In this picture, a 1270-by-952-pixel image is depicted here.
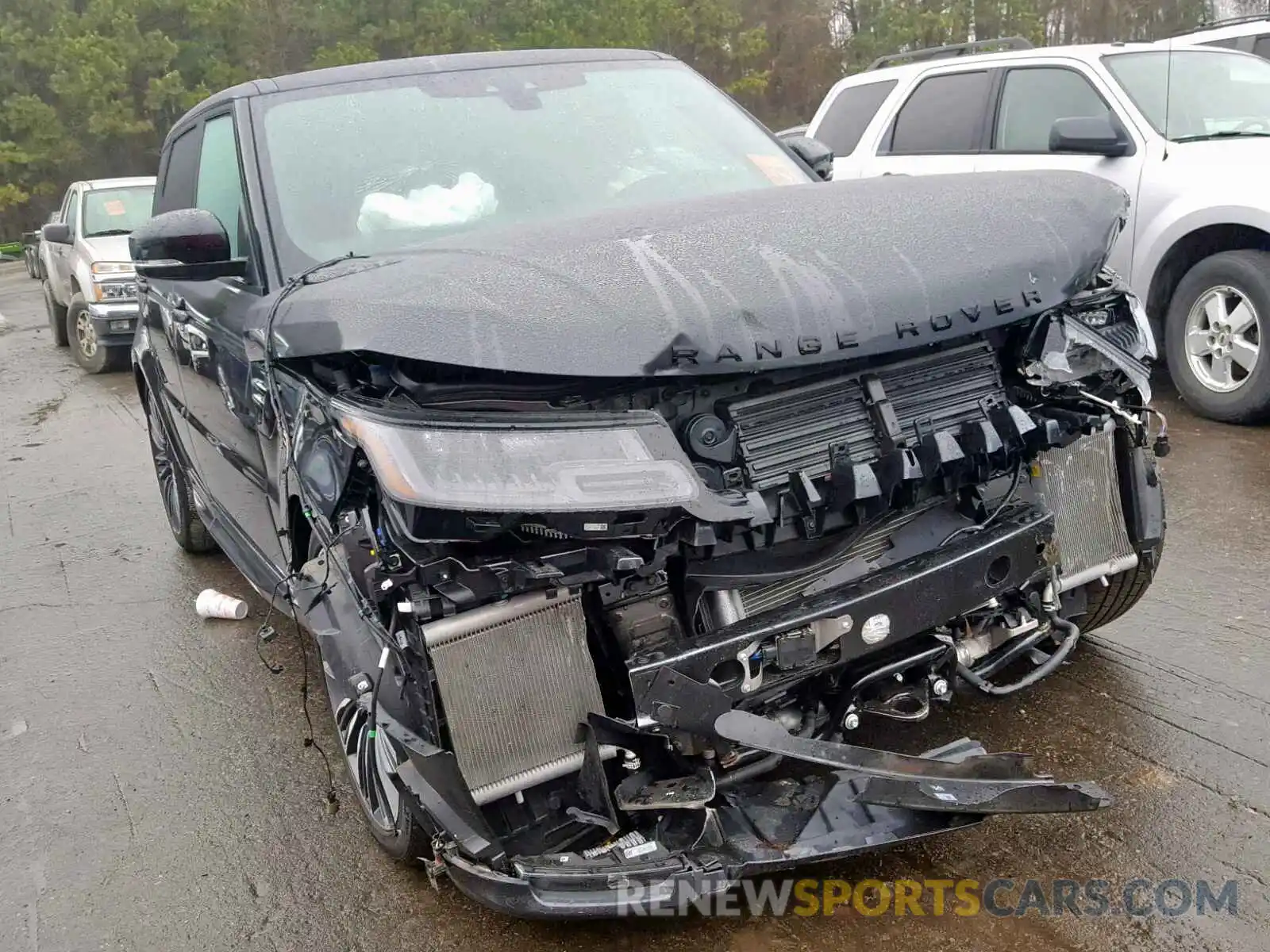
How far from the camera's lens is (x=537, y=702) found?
2439mm

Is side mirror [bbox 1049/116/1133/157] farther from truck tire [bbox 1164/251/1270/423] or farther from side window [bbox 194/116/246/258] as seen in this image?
side window [bbox 194/116/246/258]

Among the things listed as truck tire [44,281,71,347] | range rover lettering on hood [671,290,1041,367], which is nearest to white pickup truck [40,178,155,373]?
truck tire [44,281,71,347]

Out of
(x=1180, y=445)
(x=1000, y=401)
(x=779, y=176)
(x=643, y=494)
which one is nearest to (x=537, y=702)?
(x=643, y=494)

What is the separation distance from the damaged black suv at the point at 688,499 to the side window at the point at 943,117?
438 cm

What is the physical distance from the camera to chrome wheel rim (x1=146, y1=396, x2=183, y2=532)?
213 inches

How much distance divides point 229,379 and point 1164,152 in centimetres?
517

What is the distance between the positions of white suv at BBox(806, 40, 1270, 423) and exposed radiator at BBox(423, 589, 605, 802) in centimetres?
474

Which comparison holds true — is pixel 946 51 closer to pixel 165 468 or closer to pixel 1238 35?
pixel 1238 35

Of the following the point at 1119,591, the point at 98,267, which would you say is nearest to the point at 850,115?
the point at 1119,591

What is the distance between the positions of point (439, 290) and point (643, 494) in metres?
0.64

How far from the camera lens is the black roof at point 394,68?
365 centimetres

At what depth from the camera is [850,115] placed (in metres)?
8.16

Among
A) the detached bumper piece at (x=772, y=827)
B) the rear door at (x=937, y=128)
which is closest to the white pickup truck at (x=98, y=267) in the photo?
the rear door at (x=937, y=128)

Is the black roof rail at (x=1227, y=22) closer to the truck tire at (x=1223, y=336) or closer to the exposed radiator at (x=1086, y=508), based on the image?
the truck tire at (x=1223, y=336)
